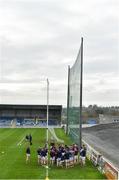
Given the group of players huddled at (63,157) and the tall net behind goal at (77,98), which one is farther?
the tall net behind goal at (77,98)

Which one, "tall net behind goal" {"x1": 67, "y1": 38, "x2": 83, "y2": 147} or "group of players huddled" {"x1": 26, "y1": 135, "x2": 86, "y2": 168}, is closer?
"group of players huddled" {"x1": 26, "y1": 135, "x2": 86, "y2": 168}

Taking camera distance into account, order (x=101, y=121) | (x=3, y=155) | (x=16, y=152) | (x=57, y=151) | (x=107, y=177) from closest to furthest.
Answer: (x=107, y=177) → (x=57, y=151) → (x=3, y=155) → (x=16, y=152) → (x=101, y=121)

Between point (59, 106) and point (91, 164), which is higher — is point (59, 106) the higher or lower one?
the higher one

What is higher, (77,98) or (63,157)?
(77,98)

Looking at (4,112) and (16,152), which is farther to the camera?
(4,112)

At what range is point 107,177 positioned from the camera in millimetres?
30438

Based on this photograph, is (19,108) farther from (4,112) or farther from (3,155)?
(3,155)

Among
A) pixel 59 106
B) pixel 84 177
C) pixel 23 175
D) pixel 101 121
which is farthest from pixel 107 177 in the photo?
pixel 101 121

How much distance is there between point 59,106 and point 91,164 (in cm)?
8836

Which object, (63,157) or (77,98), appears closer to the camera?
(63,157)

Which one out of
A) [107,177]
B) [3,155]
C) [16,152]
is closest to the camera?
[107,177]

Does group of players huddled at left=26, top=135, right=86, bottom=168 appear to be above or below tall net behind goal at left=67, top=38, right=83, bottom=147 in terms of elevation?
below

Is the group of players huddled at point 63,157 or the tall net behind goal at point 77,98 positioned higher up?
the tall net behind goal at point 77,98

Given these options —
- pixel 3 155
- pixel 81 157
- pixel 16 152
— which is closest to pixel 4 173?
pixel 81 157
